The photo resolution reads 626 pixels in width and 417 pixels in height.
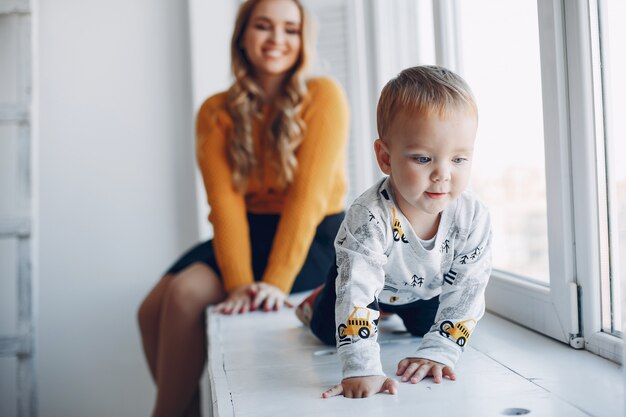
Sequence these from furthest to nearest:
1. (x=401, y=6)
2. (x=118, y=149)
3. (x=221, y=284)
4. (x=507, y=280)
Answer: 1. (x=118, y=149)
2. (x=401, y=6)
3. (x=221, y=284)
4. (x=507, y=280)

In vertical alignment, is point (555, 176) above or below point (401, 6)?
below

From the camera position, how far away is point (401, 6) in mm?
1993

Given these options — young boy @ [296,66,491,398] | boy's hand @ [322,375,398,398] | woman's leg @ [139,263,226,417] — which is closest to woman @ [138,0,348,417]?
woman's leg @ [139,263,226,417]

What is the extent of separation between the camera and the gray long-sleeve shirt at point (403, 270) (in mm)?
924

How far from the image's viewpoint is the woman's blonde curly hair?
1.74m

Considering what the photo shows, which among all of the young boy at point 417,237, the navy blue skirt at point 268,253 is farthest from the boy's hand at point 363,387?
the navy blue skirt at point 268,253

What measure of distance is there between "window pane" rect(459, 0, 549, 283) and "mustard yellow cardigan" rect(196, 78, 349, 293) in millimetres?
394

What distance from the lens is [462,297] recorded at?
3.34 feet

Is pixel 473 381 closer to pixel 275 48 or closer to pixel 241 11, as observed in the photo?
pixel 275 48

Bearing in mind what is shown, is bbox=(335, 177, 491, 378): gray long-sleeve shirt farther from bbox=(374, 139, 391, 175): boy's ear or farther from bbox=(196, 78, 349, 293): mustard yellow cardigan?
bbox=(196, 78, 349, 293): mustard yellow cardigan

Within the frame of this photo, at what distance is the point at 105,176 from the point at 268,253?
952 mm

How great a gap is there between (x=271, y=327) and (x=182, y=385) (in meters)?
0.36

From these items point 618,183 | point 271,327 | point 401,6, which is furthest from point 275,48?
point 618,183

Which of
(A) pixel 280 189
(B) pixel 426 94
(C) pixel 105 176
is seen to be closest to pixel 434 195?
(B) pixel 426 94
